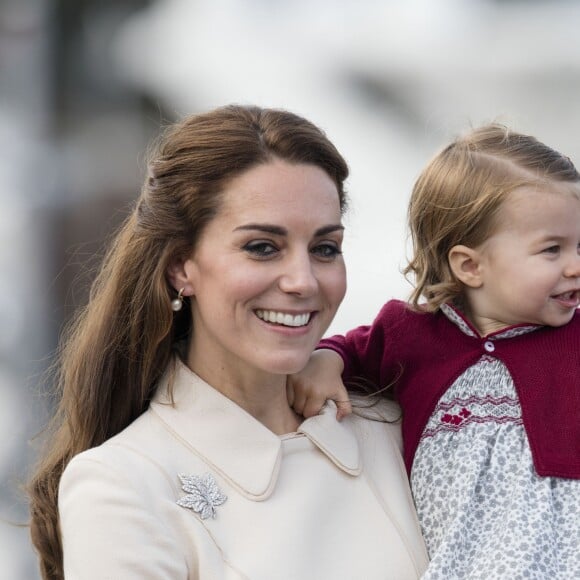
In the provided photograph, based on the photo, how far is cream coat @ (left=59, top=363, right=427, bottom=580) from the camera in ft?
6.34

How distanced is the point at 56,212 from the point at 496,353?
10.2 feet

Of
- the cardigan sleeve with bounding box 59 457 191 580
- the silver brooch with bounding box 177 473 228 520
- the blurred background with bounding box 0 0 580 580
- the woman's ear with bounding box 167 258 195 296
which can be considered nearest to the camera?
the cardigan sleeve with bounding box 59 457 191 580

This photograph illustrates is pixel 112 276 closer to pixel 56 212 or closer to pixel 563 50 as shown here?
pixel 56 212

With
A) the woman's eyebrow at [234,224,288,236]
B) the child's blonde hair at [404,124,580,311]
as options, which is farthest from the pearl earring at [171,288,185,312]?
the child's blonde hair at [404,124,580,311]

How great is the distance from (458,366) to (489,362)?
0.20ft

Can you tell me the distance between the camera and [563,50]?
4.92 metres

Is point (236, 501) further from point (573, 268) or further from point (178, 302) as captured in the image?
point (573, 268)

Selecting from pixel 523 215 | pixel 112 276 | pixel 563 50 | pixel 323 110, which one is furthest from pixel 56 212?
pixel 523 215

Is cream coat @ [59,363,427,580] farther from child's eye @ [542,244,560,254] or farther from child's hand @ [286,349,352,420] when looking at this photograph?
child's eye @ [542,244,560,254]

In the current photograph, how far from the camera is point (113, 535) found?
6.28 ft

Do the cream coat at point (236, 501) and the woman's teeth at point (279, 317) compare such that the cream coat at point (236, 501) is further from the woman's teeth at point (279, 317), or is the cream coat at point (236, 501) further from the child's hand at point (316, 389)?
the woman's teeth at point (279, 317)

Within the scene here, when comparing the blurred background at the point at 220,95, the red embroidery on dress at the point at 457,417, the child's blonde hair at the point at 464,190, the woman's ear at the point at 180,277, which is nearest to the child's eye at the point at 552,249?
the child's blonde hair at the point at 464,190

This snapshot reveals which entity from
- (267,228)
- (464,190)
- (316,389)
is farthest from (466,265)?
(267,228)

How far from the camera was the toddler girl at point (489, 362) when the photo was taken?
2.11m
